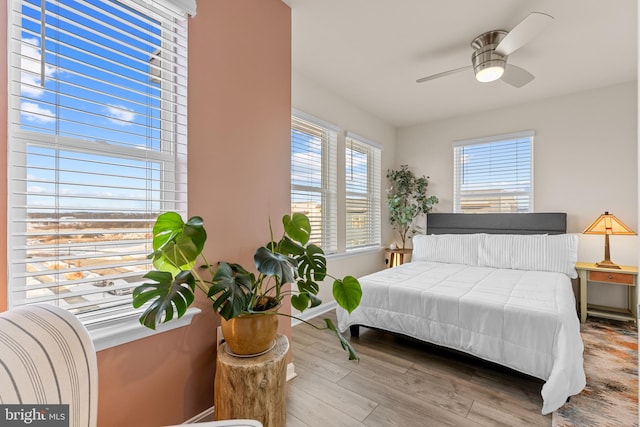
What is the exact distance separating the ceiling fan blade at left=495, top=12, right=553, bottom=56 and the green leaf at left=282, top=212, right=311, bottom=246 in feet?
6.07

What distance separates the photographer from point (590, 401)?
73.3 inches

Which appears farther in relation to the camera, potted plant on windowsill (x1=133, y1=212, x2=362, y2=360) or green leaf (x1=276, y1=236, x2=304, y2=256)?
green leaf (x1=276, y1=236, x2=304, y2=256)

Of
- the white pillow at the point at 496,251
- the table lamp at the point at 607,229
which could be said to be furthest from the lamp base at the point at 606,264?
the white pillow at the point at 496,251

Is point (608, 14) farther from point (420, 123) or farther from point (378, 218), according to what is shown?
point (378, 218)

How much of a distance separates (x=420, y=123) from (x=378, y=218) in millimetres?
1711

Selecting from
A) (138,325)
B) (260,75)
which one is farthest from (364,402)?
(260,75)

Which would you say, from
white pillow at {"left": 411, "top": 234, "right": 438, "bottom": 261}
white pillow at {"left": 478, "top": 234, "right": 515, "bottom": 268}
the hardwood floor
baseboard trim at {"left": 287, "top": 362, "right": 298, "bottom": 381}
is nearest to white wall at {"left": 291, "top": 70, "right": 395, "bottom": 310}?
white pillow at {"left": 411, "top": 234, "right": 438, "bottom": 261}

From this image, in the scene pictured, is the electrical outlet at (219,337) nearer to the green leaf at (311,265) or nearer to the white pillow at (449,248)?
the green leaf at (311,265)

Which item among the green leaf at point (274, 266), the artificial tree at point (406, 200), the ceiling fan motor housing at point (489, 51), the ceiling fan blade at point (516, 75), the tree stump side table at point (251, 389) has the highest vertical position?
the ceiling fan motor housing at point (489, 51)

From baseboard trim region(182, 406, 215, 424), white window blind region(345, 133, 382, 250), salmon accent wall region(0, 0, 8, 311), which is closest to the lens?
salmon accent wall region(0, 0, 8, 311)

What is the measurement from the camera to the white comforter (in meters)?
1.82

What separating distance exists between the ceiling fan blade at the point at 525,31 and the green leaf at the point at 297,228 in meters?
1.85

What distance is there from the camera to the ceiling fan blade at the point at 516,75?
2.40 m

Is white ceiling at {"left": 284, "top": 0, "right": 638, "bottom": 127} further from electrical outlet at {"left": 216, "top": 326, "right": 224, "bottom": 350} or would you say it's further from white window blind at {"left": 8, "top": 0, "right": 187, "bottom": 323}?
electrical outlet at {"left": 216, "top": 326, "right": 224, "bottom": 350}
